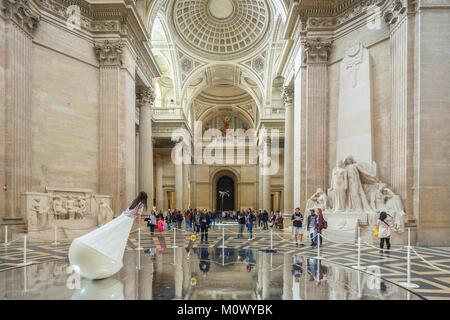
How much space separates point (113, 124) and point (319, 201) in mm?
10408

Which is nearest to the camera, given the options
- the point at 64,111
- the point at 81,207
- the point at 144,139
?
the point at 81,207

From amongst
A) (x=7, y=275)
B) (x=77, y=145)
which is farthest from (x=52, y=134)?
(x=7, y=275)

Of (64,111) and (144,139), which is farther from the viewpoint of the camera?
(144,139)

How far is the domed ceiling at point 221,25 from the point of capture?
31438mm

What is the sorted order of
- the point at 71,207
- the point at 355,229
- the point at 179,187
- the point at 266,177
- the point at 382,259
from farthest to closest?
1. the point at 266,177
2. the point at 179,187
3. the point at 71,207
4. the point at 355,229
5. the point at 382,259

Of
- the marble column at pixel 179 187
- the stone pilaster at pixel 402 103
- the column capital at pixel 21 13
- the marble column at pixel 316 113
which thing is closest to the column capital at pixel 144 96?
the column capital at pixel 21 13

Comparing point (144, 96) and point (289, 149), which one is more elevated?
point (144, 96)

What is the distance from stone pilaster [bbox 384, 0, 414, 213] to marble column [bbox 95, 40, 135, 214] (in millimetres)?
12123

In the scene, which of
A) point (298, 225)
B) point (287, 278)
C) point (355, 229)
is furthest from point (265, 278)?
point (355, 229)

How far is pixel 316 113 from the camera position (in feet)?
54.6

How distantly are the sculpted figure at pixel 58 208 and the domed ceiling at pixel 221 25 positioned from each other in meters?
21.8

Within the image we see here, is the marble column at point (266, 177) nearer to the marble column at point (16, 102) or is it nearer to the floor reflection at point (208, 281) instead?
the marble column at point (16, 102)

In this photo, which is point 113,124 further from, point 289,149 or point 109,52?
point 289,149

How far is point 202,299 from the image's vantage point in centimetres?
536
